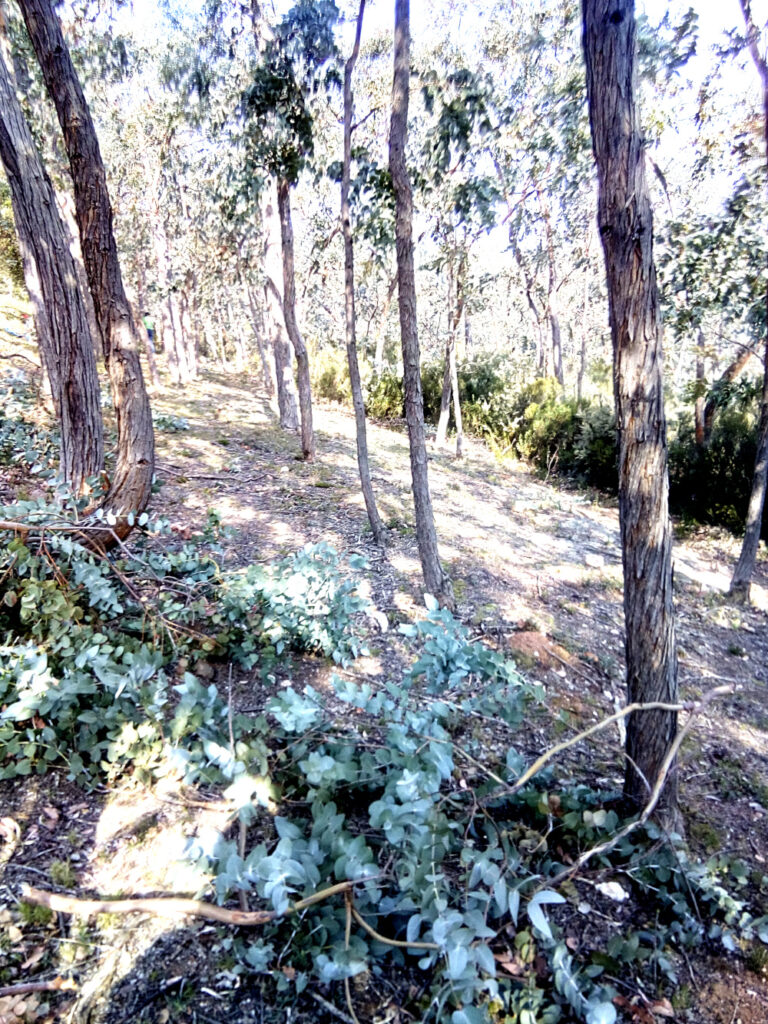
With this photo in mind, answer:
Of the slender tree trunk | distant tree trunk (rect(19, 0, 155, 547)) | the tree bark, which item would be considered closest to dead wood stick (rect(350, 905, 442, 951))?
distant tree trunk (rect(19, 0, 155, 547))

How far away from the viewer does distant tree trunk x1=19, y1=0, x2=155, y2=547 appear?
10.1 feet

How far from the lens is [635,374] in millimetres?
1793

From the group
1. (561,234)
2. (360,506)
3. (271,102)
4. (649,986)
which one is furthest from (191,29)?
(649,986)

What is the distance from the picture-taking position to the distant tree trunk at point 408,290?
11.0ft

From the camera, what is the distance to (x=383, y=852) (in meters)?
1.82

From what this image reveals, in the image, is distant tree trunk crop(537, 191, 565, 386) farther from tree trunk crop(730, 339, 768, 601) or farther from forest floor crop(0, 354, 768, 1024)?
tree trunk crop(730, 339, 768, 601)

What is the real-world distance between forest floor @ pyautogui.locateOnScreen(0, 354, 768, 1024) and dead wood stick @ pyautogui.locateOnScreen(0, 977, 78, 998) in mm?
19

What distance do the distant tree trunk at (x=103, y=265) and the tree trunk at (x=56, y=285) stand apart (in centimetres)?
47

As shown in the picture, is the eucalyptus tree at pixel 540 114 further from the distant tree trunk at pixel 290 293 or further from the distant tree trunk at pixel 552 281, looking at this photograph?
the distant tree trunk at pixel 290 293

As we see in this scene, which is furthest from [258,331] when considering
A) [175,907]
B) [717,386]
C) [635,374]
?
[175,907]

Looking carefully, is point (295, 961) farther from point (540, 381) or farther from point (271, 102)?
point (540, 381)

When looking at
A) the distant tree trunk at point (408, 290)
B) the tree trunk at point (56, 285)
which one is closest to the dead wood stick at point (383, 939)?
the distant tree trunk at point (408, 290)

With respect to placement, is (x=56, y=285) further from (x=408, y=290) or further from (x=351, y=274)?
(x=408, y=290)

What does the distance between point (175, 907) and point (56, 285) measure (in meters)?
3.64
